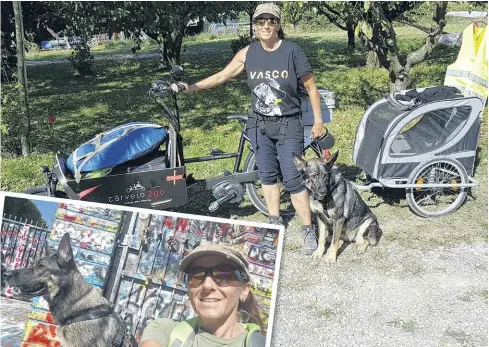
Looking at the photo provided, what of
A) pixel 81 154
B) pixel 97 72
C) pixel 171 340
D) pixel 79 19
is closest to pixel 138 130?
pixel 81 154

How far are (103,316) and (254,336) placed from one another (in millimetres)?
756

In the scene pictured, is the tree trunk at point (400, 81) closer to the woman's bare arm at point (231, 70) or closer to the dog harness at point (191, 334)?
the woman's bare arm at point (231, 70)

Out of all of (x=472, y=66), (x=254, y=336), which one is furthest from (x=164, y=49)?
(x=254, y=336)

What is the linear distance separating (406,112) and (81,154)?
3.43 meters

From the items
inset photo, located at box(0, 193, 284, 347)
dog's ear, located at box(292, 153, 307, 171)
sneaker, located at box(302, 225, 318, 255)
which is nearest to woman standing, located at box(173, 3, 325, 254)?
sneaker, located at box(302, 225, 318, 255)

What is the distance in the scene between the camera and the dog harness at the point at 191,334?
94.5 inches

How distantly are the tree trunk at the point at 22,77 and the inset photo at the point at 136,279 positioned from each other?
5753 mm

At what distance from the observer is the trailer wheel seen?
18.4 feet

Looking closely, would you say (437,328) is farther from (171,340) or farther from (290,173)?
(171,340)

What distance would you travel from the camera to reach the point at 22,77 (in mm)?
7781

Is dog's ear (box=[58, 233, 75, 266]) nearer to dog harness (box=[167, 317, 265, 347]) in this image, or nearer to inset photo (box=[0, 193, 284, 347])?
inset photo (box=[0, 193, 284, 347])

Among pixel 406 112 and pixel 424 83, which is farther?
pixel 424 83

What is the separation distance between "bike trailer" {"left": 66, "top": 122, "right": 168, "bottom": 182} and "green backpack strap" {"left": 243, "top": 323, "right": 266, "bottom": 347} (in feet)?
8.62

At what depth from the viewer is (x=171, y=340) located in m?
2.41
